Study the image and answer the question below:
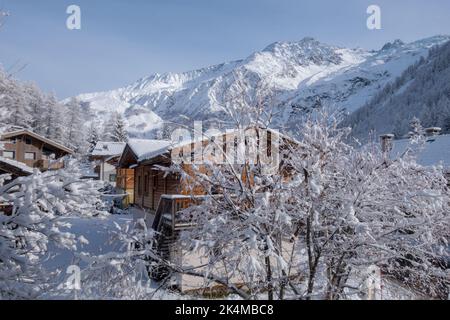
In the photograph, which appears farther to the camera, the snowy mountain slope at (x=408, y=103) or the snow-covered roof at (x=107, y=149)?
the snowy mountain slope at (x=408, y=103)

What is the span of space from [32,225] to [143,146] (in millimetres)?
13910

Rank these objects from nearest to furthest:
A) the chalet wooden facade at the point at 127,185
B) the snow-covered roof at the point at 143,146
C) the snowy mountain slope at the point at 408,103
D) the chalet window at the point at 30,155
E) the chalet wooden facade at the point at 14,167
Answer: the chalet wooden facade at the point at 14,167, the snow-covered roof at the point at 143,146, the chalet wooden facade at the point at 127,185, the chalet window at the point at 30,155, the snowy mountain slope at the point at 408,103

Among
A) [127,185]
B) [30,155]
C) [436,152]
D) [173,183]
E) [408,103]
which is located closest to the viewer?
[173,183]

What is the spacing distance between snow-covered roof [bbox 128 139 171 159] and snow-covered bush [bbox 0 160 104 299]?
1177 cm

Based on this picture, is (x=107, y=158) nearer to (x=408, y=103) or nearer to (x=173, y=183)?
(x=173, y=183)

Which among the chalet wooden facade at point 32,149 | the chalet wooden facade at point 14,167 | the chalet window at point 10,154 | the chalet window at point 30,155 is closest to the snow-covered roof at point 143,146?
the chalet wooden facade at point 14,167

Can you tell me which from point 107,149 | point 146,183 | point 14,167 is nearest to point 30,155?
point 107,149

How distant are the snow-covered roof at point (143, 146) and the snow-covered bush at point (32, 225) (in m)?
11.8

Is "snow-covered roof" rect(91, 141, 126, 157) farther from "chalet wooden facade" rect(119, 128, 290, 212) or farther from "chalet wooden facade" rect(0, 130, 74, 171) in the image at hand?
"chalet wooden facade" rect(119, 128, 290, 212)

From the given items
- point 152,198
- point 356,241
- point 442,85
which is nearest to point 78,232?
point 152,198

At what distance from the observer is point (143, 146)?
19219 millimetres

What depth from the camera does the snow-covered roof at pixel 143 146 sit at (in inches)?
719

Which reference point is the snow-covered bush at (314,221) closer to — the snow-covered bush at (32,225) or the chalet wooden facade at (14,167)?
the snow-covered bush at (32,225)

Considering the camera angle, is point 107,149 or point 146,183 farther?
point 107,149
